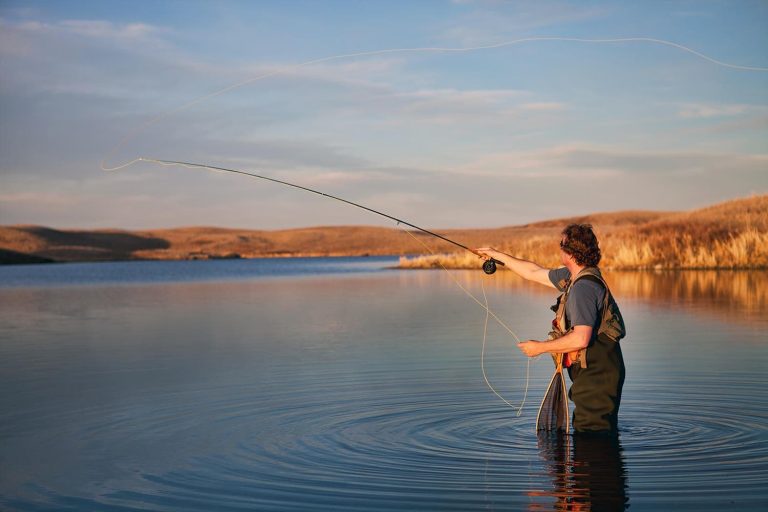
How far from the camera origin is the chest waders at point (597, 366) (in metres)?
6.77

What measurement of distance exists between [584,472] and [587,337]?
904 mm

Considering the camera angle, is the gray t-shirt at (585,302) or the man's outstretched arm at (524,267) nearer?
the gray t-shirt at (585,302)

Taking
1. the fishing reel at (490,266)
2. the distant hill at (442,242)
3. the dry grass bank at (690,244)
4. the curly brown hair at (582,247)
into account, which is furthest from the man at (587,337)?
the dry grass bank at (690,244)

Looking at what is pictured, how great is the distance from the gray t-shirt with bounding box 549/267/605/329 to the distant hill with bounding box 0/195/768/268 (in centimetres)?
797

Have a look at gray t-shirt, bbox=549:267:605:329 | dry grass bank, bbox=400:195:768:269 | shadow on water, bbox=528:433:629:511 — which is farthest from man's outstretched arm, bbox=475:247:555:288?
dry grass bank, bbox=400:195:768:269

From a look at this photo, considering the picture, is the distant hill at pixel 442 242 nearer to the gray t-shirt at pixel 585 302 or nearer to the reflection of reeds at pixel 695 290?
→ the reflection of reeds at pixel 695 290

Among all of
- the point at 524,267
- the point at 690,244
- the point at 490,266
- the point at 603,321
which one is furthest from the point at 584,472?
the point at 690,244

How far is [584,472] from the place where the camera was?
20.8 ft

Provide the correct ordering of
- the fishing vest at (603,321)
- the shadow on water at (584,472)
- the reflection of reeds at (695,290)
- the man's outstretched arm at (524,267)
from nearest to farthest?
the shadow on water at (584,472)
the fishing vest at (603,321)
the man's outstretched arm at (524,267)
the reflection of reeds at (695,290)

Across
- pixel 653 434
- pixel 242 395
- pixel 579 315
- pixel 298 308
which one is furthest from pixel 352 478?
pixel 298 308

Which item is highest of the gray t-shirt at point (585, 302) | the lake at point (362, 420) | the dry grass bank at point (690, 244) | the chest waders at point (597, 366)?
the dry grass bank at point (690, 244)

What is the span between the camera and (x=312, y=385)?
1035 cm

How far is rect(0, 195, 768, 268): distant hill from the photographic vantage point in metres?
34.4

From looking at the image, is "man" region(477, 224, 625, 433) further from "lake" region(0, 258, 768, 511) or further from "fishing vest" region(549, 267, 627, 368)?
"lake" region(0, 258, 768, 511)
